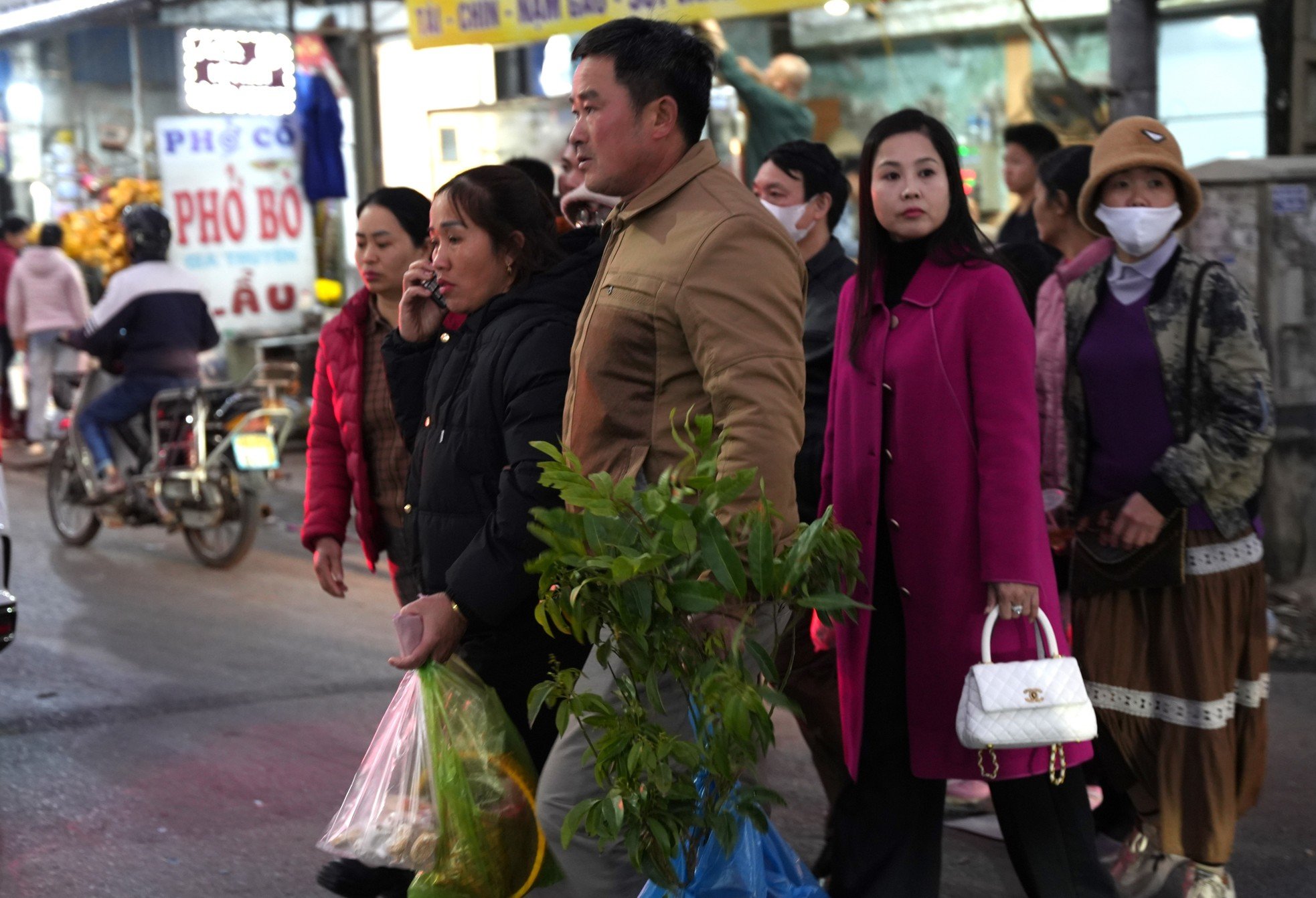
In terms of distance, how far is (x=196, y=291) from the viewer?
9.52 m

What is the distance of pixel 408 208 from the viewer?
14.3ft

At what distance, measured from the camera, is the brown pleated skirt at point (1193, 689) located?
3.83 m

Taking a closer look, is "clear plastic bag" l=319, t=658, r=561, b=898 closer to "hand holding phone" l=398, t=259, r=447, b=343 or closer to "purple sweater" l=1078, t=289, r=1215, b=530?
"hand holding phone" l=398, t=259, r=447, b=343

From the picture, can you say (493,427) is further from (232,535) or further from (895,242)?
(232,535)

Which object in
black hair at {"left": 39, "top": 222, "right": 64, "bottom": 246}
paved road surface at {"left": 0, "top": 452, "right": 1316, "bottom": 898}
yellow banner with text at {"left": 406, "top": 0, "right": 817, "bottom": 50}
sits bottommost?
paved road surface at {"left": 0, "top": 452, "right": 1316, "bottom": 898}

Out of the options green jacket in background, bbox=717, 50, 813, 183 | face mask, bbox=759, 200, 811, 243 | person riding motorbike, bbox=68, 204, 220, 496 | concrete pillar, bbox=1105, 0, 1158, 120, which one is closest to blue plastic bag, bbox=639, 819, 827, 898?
face mask, bbox=759, 200, 811, 243

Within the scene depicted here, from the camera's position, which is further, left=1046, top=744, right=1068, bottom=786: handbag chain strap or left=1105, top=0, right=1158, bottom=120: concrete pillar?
left=1105, top=0, right=1158, bottom=120: concrete pillar

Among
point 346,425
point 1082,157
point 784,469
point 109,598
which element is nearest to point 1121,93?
point 1082,157

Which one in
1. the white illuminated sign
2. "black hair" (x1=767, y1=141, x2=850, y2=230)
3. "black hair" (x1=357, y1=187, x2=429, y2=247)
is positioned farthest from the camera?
the white illuminated sign

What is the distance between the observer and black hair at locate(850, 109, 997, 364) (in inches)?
135

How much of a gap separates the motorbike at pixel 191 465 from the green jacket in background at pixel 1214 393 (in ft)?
20.0

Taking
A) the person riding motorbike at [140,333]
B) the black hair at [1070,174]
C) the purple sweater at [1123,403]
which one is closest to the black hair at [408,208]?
the purple sweater at [1123,403]

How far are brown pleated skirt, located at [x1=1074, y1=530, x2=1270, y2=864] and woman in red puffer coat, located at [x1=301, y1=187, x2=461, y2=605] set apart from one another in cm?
181

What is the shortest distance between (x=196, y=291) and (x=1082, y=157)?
20.3 feet
